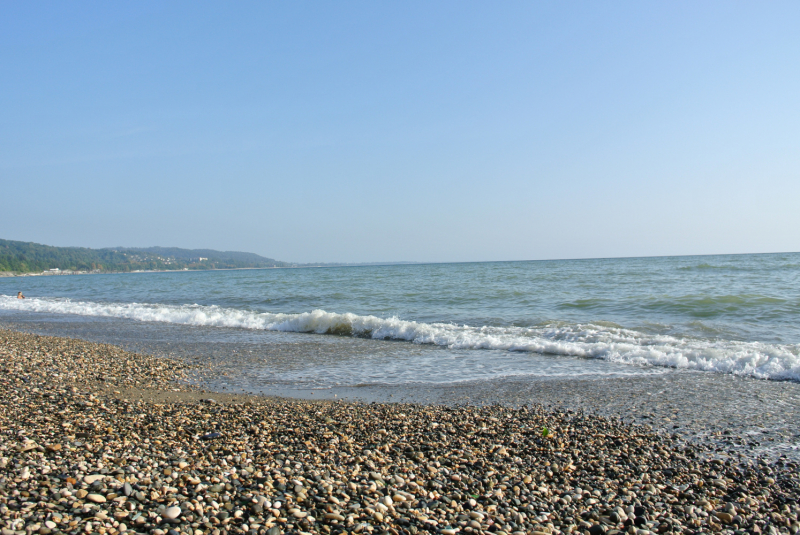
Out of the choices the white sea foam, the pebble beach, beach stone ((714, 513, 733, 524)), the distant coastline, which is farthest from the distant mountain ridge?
beach stone ((714, 513, 733, 524))

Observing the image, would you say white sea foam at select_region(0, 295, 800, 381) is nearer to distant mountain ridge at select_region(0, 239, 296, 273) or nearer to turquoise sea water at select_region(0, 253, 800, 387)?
turquoise sea water at select_region(0, 253, 800, 387)

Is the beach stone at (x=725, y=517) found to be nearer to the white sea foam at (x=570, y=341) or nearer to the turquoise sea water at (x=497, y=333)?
the turquoise sea water at (x=497, y=333)

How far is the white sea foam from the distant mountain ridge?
6057 inches

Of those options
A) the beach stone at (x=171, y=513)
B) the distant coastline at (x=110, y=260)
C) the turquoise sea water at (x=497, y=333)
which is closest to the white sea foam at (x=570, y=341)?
the turquoise sea water at (x=497, y=333)

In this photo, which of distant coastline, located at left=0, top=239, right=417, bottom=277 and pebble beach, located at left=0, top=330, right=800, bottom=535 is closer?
pebble beach, located at left=0, top=330, right=800, bottom=535

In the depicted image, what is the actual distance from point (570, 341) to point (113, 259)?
19015 cm

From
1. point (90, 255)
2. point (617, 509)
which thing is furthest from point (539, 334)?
point (90, 255)

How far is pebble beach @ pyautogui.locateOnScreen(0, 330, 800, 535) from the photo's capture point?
3.66 meters

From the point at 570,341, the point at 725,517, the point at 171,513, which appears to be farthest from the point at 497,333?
the point at 171,513

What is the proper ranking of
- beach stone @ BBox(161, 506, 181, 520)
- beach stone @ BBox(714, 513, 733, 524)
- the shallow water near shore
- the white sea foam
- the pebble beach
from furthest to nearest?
the white sea foam < the shallow water near shore < beach stone @ BBox(714, 513, 733, 524) < the pebble beach < beach stone @ BBox(161, 506, 181, 520)

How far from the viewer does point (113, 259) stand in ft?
554

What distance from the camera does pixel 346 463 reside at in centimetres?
488

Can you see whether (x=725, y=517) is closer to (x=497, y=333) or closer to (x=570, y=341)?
(x=570, y=341)

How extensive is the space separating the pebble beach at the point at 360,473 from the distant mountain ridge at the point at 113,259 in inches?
6538
